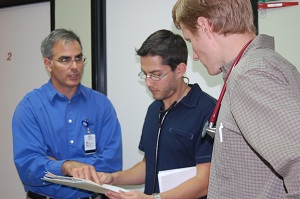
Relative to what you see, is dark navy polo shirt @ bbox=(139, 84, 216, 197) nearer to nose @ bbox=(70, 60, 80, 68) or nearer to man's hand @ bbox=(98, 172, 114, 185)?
man's hand @ bbox=(98, 172, 114, 185)

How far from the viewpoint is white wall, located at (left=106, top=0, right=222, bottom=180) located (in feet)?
9.30

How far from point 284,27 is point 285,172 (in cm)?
176

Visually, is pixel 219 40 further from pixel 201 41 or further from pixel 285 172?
pixel 285 172

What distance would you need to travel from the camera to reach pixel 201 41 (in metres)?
1.14

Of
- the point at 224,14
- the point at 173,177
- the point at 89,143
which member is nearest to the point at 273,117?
the point at 224,14

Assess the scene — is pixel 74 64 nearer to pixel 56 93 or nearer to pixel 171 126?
pixel 56 93

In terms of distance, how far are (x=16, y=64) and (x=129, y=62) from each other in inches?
51.3

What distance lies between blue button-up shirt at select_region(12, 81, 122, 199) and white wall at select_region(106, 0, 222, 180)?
697 millimetres

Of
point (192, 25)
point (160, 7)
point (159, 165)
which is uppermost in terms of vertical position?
point (160, 7)

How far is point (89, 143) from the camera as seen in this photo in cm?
210

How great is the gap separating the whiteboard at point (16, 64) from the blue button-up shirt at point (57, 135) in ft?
4.23

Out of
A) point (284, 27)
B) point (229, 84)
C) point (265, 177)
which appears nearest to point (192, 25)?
point (229, 84)

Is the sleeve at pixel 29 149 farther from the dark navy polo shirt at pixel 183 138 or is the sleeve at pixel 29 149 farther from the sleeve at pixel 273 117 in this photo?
the sleeve at pixel 273 117

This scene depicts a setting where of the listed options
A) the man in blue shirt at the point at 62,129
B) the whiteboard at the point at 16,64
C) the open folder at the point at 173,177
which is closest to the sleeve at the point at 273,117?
the open folder at the point at 173,177
